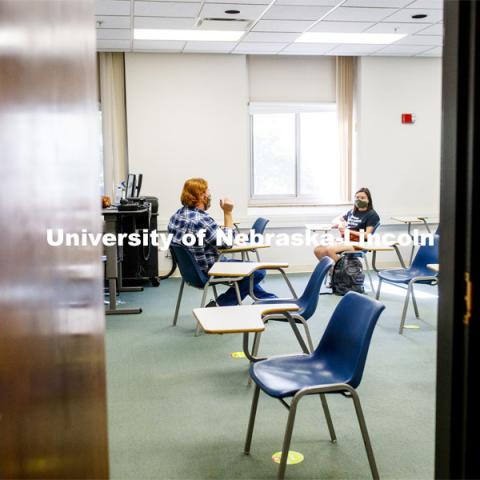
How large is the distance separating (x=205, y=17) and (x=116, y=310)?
9.80ft

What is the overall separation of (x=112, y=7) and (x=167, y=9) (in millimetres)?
503

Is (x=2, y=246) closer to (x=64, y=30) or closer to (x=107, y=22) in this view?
(x=64, y=30)

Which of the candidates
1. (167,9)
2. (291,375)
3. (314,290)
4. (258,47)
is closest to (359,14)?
(258,47)

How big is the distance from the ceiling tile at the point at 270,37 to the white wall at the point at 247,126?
885mm

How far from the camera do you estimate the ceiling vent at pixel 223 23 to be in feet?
20.0

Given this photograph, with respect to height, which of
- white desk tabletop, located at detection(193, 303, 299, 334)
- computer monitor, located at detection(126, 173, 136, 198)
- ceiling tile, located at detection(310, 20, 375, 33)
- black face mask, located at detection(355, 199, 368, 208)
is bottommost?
white desk tabletop, located at detection(193, 303, 299, 334)

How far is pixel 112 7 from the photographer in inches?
219

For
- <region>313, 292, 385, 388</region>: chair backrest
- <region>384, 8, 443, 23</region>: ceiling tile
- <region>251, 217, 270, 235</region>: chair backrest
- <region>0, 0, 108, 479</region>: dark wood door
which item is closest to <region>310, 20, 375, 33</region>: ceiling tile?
<region>384, 8, 443, 23</region>: ceiling tile

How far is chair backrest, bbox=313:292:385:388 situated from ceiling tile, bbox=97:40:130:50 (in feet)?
17.3

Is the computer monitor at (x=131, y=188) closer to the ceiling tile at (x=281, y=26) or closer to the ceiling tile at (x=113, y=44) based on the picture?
the ceiling tile at (x=113, y=44)

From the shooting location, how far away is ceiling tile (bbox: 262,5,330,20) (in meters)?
5.68

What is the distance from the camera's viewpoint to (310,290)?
3.51m

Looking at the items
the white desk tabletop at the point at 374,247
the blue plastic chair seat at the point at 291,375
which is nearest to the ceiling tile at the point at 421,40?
the white desk tabletop at the point at 374,247

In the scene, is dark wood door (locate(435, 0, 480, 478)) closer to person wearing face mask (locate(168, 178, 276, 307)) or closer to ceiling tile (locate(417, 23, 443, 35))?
person wearing face mask (locate(168, 178, 276, 307))
